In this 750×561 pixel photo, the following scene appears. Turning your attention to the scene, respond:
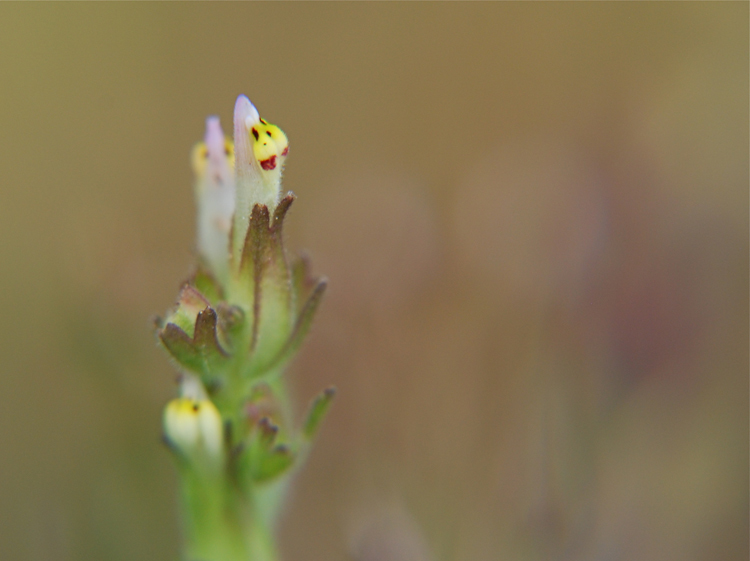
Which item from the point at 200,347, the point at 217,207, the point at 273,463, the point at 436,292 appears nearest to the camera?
the point at 200,347

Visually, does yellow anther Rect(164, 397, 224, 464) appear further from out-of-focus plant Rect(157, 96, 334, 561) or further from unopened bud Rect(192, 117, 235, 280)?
unopened bud Rect(192, 117, 235, 280)

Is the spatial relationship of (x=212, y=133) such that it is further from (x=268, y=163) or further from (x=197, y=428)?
(x=197, y=428)

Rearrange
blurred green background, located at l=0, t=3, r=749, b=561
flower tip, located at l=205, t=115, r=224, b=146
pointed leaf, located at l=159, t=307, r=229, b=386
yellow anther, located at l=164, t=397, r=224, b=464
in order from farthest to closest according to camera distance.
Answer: blurred green background, located at l=0, t=3, r=749, b=561 < flower tip, located at l=205, t=115, r=224, b=146 < yellow anther, located at l=164, t=397, r=224, b=464 < pointed leaf, located at l=159, t=307, r=229, b=386

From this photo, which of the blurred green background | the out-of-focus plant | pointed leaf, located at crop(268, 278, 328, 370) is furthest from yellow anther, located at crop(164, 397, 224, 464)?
the blurred green background

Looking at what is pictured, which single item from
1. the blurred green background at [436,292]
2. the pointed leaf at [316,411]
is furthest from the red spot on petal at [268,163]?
the blurred green background at [436,292]

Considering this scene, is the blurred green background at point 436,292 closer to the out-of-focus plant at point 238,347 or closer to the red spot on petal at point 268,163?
the out-of-focus plant at point 238,347

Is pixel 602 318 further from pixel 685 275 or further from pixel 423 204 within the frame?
pixel 423 204

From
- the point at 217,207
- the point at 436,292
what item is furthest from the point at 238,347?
the point at 436,292
